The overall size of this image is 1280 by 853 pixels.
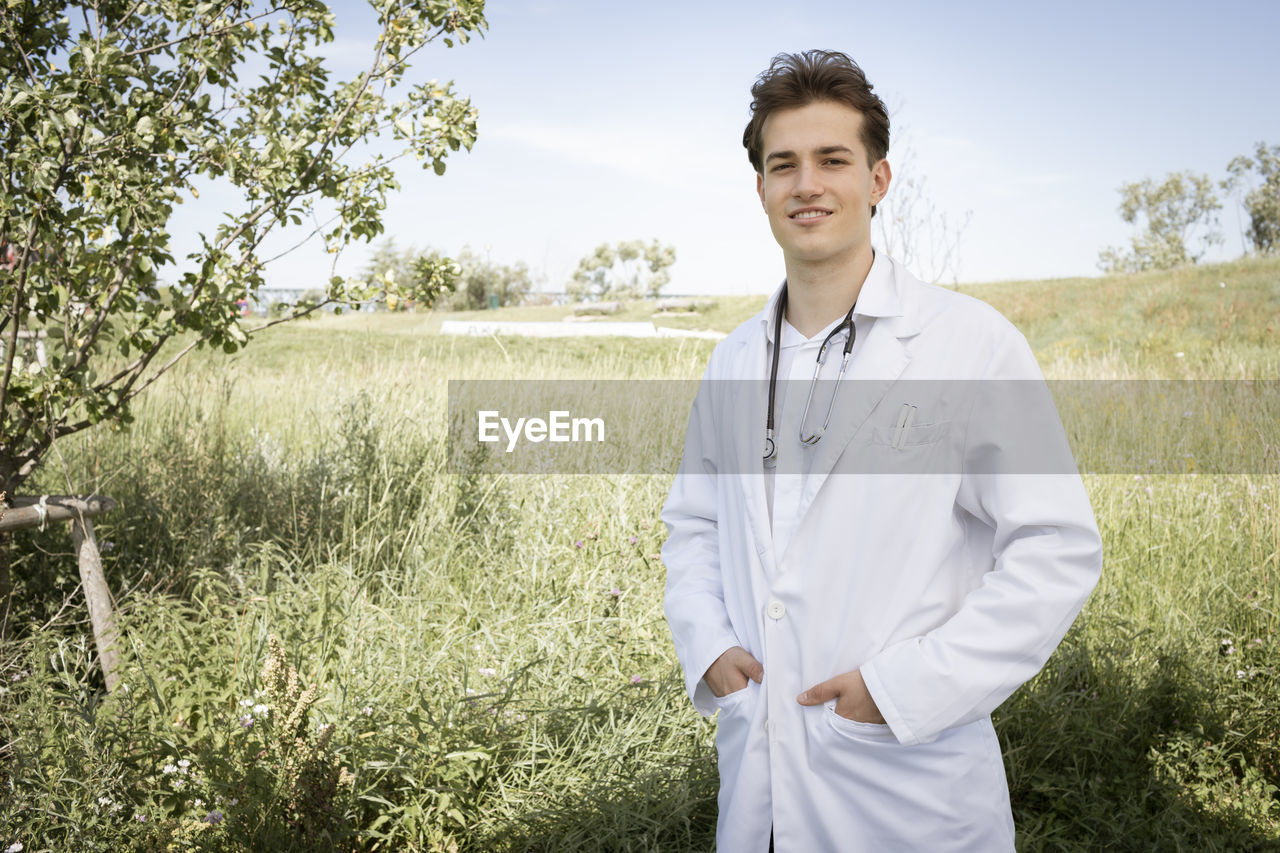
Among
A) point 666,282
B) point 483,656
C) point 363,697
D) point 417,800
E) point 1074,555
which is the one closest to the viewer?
point 1074,555

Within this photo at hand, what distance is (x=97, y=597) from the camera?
3.33 metres

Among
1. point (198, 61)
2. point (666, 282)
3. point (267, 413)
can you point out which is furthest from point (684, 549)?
point (666, 282)

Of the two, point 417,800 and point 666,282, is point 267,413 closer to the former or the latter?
point 417,800

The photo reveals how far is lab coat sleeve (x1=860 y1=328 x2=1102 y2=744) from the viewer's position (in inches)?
55.1

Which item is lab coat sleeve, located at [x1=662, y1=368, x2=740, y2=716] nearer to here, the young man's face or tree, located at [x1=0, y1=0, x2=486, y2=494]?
the young man's face

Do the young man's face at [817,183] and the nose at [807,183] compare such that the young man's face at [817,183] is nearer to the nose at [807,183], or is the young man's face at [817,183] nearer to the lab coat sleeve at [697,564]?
the nose at [807,183]

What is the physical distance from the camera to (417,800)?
2.63 metres

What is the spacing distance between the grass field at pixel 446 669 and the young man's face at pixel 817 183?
1.79 meters

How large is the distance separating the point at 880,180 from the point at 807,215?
0.86 ft

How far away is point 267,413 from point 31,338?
10.4ft

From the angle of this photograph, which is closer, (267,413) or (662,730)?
(662,730)

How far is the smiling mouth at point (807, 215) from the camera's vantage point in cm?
161

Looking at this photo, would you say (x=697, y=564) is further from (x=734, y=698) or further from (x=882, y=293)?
(x=882, y=293)

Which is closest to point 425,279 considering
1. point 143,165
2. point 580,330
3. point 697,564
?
point 143,165
